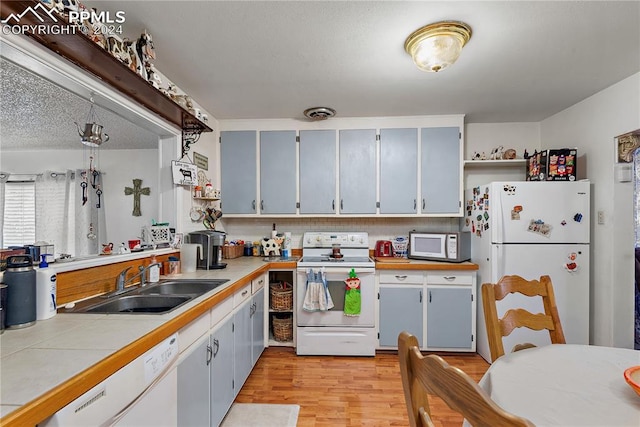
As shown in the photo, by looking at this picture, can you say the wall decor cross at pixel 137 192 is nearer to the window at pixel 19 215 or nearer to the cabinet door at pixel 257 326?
the window at pixel 19 215

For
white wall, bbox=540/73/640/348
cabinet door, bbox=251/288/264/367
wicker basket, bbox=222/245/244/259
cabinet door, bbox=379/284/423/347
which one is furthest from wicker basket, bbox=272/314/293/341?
white wall, bbox=540/73/640/348

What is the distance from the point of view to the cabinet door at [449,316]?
2.72 meters

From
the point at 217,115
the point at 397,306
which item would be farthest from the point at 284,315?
the point at 217,115

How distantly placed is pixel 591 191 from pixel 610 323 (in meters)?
1.11

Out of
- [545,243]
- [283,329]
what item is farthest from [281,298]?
[545,243]

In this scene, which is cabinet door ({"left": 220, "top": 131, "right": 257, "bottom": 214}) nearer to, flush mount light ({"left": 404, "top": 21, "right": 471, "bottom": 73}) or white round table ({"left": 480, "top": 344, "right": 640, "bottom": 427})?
flush mount light ({"left": 404, "top": 21, "right": 471, "bottom": 73})

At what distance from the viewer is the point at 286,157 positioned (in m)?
3.07

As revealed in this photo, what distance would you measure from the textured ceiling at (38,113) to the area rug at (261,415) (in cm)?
202

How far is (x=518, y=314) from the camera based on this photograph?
1342 mm

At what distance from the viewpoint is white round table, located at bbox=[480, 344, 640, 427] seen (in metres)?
0.77

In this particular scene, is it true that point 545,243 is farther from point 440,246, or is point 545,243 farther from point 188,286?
point 188,286

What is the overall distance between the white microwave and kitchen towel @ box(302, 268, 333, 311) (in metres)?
1.04

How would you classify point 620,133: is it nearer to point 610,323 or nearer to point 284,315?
point 610,323

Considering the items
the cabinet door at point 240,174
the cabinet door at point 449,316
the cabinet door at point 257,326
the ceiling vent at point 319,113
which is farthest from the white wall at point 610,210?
the cabinet door at point 240,174
